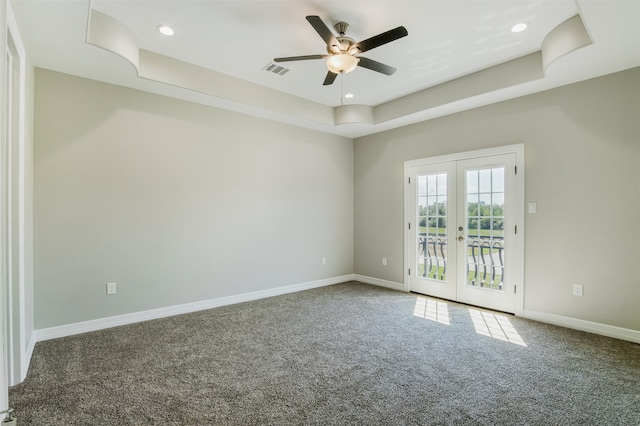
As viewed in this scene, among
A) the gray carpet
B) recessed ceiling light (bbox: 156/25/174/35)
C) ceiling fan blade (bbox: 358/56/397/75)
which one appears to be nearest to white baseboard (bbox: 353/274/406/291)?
the gray carpet

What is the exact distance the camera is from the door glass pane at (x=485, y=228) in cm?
418

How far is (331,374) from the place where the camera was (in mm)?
2562

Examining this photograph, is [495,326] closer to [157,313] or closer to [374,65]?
[374,65]

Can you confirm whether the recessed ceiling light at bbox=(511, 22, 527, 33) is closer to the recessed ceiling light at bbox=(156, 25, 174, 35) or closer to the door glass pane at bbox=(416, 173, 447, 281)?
the door glass pane at bbox=(416, 173, 447, 281)

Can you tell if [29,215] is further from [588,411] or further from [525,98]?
[525,98]

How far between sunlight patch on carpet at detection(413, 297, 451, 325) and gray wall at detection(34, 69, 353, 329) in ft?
5.93

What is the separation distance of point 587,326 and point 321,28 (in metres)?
4.05

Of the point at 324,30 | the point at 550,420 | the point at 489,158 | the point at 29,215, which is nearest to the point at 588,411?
the point at 550,420

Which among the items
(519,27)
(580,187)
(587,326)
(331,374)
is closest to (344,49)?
(519,27)

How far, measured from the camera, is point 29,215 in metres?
3.03

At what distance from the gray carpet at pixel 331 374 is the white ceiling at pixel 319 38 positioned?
9.03ft

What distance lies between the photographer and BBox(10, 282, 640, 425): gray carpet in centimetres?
207

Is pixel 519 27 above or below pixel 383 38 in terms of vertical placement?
above

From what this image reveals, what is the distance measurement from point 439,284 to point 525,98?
2740 millimetres
